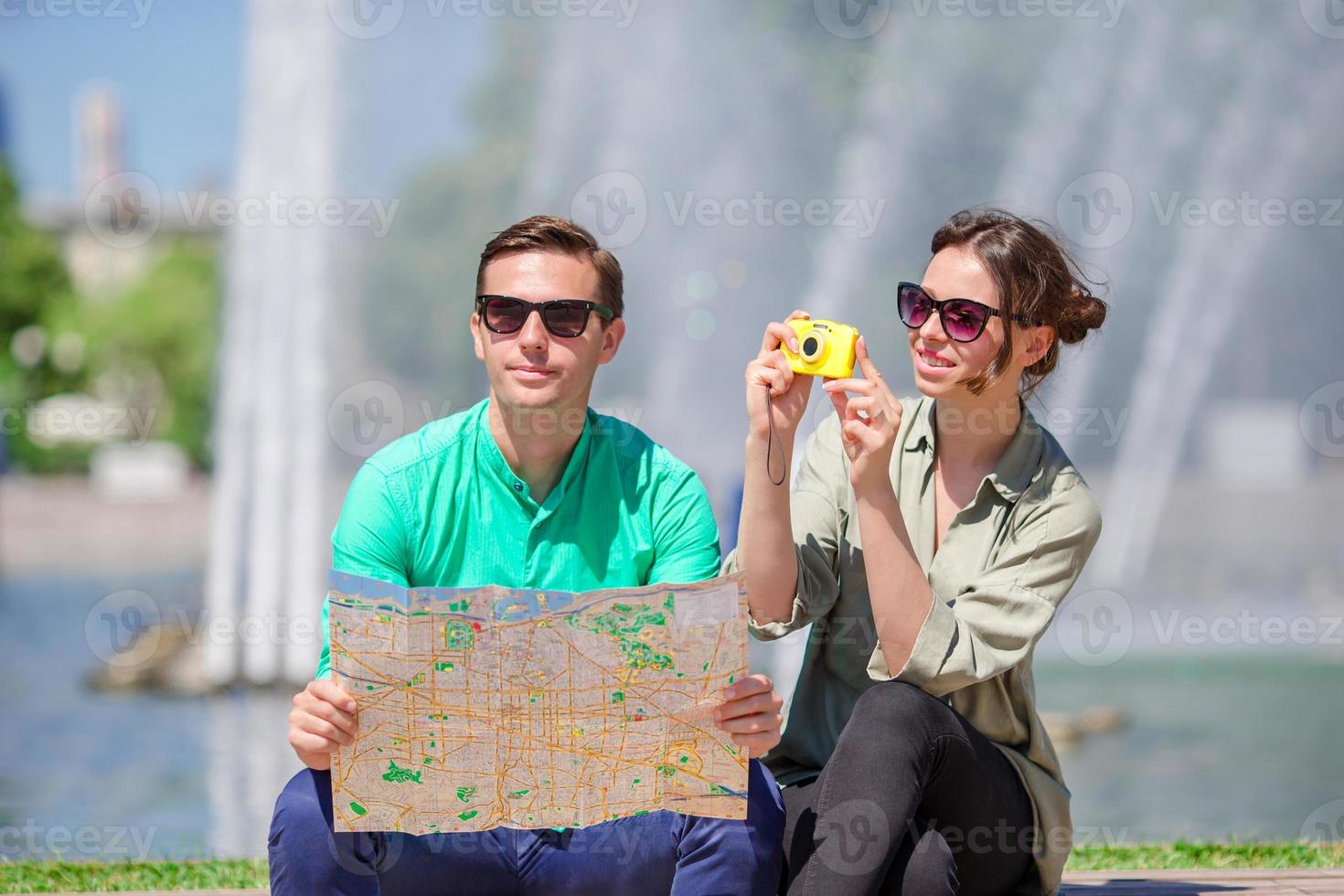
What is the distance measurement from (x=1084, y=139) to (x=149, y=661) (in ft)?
42.6

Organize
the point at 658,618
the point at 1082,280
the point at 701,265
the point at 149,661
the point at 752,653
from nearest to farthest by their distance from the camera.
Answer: the point at 658,618
the point at 1082,280
the point at 752,653
the point at 149,661
the point at 701,265

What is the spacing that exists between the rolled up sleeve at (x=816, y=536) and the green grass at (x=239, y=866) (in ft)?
3.94

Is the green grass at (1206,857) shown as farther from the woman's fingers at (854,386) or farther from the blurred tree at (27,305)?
the blurred tree at (27,305)

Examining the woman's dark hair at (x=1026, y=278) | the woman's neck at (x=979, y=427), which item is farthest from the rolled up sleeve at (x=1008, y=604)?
the woman's dark hair at (x=1026, y=278)

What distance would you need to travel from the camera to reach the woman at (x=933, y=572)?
2361 mm

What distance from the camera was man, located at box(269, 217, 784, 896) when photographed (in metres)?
2.35

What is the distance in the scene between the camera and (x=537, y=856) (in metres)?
2.43

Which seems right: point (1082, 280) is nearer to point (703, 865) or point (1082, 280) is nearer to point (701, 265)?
point (703, 865)

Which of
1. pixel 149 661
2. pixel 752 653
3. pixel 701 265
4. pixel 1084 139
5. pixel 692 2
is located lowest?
pixel 149 661

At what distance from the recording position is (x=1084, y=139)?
17.9m

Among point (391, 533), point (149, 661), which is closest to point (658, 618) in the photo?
point (391, 533)

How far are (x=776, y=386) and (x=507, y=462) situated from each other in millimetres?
521

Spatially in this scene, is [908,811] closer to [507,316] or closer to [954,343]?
[954,343]

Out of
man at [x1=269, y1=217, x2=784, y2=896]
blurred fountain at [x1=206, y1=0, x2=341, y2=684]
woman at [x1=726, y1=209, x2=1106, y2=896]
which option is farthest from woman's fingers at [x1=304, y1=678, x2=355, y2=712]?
blurred fountain at [x1=206, y1=0, x2=341, y2=684]
